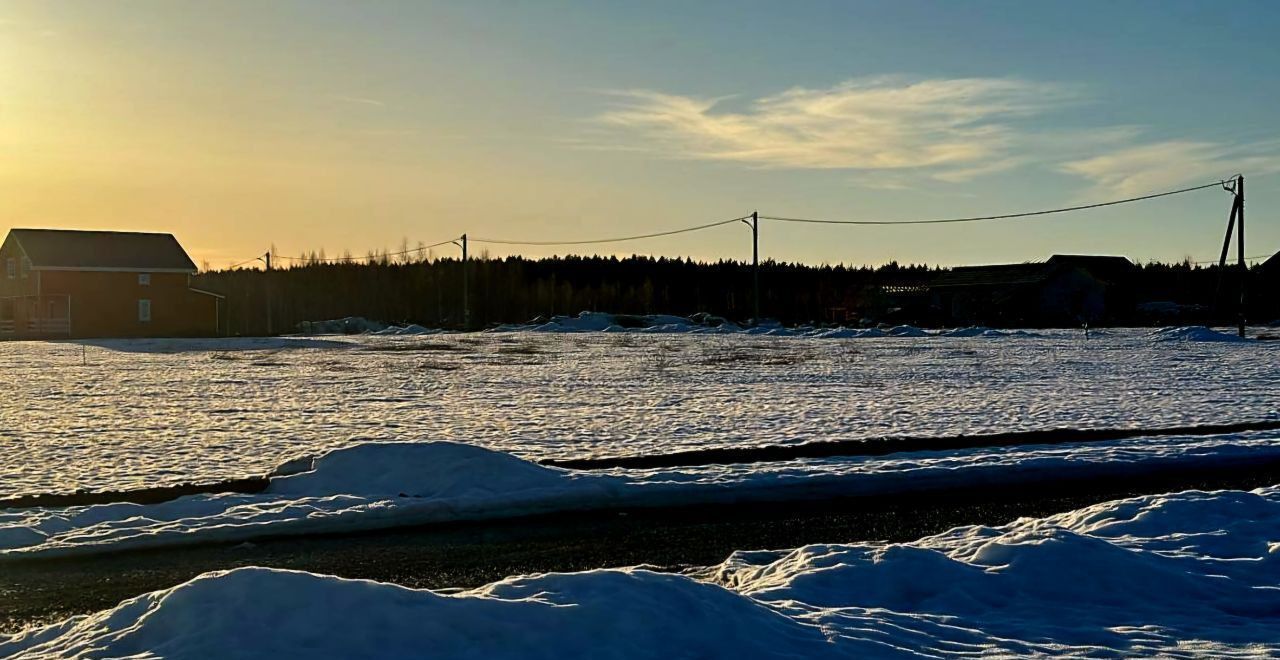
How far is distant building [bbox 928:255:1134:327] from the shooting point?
235 ft

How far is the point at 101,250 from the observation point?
62844 millimetres

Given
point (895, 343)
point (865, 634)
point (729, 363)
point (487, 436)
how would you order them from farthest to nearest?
point (895, 343) → point (729, 363) → point (487, 436) → point (865, 634)

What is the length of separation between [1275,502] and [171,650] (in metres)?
9.66

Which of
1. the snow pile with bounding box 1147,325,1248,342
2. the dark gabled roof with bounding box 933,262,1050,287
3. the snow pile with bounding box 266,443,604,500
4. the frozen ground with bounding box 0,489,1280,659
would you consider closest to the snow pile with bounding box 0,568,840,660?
the frozen ground with bounding box 0,489,1280,659

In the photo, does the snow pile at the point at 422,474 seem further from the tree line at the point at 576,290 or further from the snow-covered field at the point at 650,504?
the tree line at the point at 576,290

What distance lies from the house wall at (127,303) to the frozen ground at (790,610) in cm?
6052

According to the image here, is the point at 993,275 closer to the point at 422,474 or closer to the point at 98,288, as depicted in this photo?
the point at 98,288

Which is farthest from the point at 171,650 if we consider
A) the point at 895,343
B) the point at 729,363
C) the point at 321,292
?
the point at 321,292

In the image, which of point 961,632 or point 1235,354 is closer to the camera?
point 961,632

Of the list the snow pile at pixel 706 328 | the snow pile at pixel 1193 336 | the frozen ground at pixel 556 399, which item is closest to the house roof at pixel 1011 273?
the snow pile at pixel 706 328

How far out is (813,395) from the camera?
870 inches

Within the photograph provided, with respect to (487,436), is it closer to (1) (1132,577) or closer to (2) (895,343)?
(1) (1132,577)

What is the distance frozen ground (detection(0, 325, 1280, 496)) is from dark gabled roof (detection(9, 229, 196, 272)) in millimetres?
24262

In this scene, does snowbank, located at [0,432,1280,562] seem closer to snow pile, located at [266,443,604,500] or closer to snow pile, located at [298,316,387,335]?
snow pile, located at [266,443,604,500]
